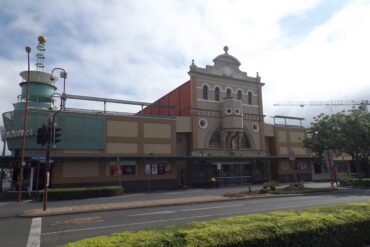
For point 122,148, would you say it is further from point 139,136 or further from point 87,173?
point 87,173

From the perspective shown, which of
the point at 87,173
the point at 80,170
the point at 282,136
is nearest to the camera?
the point at 80,170

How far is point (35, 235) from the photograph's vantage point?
33.9 ft

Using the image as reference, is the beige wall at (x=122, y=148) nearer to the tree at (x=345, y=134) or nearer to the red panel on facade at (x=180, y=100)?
the red panel on facade at (x=180, y=100)

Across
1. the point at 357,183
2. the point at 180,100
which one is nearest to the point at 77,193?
the point at 180,100

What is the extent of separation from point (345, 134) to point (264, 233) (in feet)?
97.4

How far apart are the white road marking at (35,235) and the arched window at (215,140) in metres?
29.1

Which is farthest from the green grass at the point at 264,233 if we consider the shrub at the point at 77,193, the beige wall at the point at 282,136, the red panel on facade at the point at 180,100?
the beige wall at the point at 282,136

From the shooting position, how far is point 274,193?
76.4 ft

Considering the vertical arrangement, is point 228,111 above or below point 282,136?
above

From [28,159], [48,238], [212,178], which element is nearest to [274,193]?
[212,178]

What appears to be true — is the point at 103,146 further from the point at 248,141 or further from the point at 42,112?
the point at 248,141

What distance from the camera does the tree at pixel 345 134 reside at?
1198 inches

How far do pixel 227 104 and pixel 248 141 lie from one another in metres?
6.82

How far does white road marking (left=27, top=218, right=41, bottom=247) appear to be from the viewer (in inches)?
361
